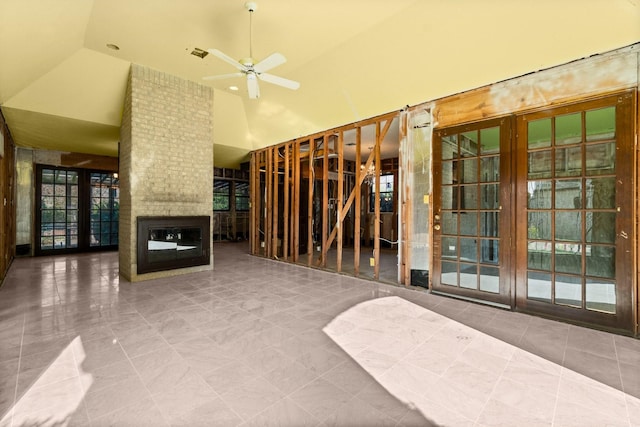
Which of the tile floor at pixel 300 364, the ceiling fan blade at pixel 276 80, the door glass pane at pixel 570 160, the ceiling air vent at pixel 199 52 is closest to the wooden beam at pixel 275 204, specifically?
the ceiling air vent at pixel 199 52

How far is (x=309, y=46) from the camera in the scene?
4344 millimetres

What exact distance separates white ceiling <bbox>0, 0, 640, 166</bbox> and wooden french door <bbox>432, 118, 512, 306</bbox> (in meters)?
0.73

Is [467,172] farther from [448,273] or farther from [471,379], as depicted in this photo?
[471,379]

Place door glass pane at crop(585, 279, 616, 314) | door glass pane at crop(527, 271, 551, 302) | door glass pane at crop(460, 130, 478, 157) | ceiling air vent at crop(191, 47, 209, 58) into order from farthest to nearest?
1. ceiling air vent at crop(191, 47, 209, 58)
2. door glass pane at crop(460, 130, 478, 157)
3. door glass pane at crop(527, 271, 551, 302)
4. door glass pane at crop(585, 279, 616, 314)

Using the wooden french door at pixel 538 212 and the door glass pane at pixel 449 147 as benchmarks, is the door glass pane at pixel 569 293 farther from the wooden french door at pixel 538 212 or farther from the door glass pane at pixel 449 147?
the door glass pane at pixel 449 147

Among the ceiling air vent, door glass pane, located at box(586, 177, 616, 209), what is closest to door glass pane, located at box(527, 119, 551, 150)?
door glass pane, located at box(586, 177, 616, 209)

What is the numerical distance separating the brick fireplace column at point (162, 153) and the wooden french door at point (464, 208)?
4.31 metres

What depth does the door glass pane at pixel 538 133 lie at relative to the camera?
3.71 m

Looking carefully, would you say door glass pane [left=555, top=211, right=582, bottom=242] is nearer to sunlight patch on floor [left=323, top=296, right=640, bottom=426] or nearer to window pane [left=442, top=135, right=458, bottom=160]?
window pane [left=442, top=135, right=458, bottom=160]

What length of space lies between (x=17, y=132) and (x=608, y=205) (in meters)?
11.2

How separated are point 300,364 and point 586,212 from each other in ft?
12.6

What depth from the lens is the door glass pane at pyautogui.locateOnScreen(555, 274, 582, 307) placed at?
11.4ft

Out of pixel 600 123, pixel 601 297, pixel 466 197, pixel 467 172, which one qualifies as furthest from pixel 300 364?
pixel 600 123

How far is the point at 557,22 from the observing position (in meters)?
3.00
